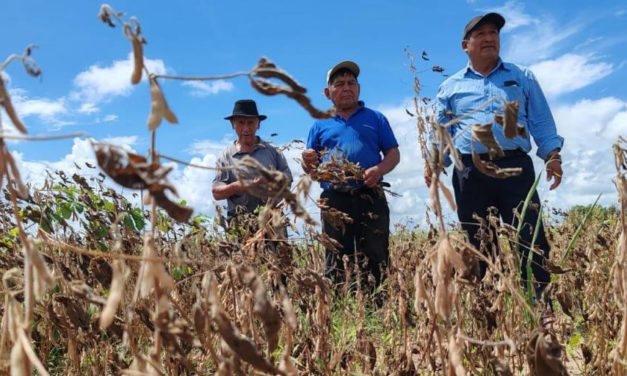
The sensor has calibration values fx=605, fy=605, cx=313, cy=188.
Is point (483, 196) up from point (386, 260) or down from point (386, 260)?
up

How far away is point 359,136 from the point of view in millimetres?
4391

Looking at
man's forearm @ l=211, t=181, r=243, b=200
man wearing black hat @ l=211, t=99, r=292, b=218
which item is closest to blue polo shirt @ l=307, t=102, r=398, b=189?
man wearing black hat @ l=211, t=99, r=292, b=218

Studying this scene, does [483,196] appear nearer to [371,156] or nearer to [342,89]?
[371,156]

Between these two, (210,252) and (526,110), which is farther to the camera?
(526,110)

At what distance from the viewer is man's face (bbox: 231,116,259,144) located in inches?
201

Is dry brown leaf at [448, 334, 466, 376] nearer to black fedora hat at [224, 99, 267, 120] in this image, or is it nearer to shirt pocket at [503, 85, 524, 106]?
shirt pocket at [503, 85, 524, 106]

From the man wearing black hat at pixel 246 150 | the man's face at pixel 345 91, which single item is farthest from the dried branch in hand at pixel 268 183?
the man wearing black hat at pixel 246 150

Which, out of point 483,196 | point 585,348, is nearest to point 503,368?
point 585,348

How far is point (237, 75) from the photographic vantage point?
2.89 feet

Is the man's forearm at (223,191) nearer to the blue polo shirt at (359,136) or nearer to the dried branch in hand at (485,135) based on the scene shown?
the blue polo shirt at (359,136)

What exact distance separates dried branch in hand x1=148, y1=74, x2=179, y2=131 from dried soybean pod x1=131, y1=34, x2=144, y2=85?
26 millimetres

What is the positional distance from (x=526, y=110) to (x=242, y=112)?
231 centimetres

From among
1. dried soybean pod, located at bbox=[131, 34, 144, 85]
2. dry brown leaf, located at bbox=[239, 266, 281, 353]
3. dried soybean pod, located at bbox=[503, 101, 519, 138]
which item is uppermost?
dried soybean pod, located at bbox=[131, 34, 144, 85]

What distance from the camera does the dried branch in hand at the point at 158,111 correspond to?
0.84 meters
